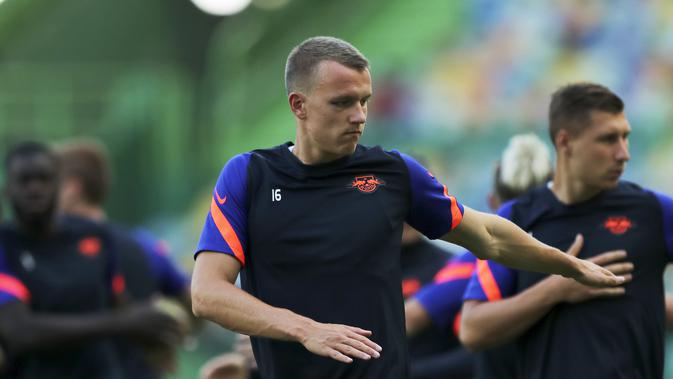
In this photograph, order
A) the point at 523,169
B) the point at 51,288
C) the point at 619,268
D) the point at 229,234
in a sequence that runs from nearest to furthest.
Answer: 1. the point at 229,234
2. the point at 619,268
3. the point at 523,169
4. the point at 51,288

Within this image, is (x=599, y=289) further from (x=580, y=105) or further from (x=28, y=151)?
(x=28, y=151)

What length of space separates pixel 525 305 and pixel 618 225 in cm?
58

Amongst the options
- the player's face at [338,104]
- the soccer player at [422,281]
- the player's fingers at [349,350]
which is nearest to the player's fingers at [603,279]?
the player's face at [338,104]

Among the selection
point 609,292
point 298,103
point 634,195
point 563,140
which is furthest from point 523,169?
point 298,103

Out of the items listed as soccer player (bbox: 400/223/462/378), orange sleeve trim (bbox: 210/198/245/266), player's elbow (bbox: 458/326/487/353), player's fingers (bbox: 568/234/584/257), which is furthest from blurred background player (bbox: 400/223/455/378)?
orange sleeve trim (bbox: 210/198/245/266)

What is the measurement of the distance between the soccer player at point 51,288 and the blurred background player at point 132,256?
0.19m

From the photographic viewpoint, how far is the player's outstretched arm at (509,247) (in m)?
5.16

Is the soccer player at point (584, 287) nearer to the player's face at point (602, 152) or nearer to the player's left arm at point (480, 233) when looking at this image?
the player's face at point (602, 152)

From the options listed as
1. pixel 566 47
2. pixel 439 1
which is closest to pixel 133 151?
pixel 439 1

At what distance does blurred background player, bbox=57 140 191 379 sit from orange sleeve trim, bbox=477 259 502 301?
314cm

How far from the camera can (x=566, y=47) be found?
49.6 feet

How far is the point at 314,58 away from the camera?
4957 mm

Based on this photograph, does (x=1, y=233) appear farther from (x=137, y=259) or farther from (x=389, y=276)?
(x=389, y=276)

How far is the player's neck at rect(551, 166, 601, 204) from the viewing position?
19.9 ft
